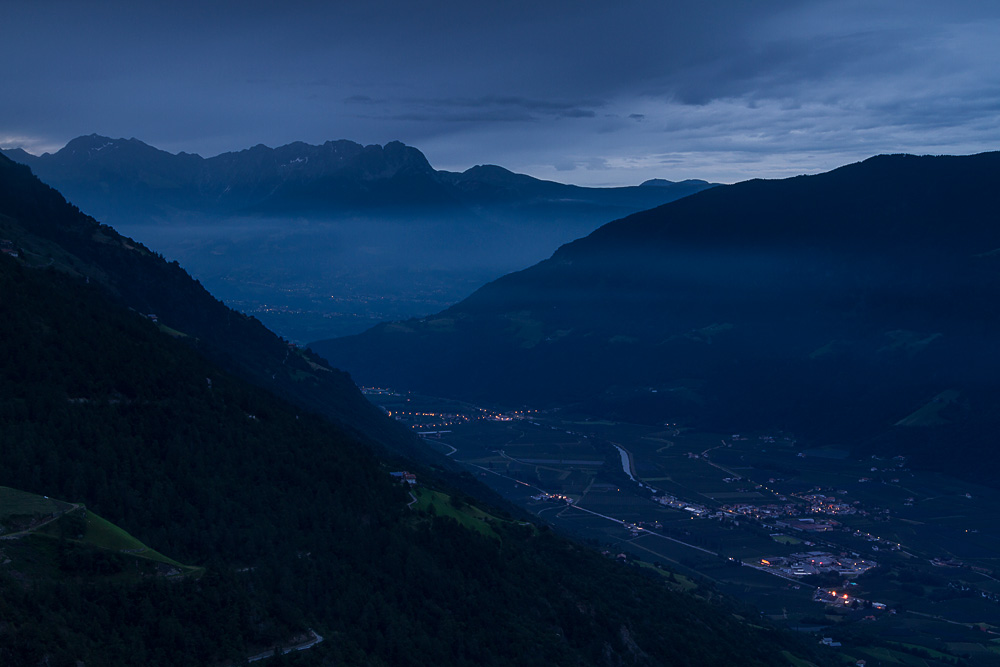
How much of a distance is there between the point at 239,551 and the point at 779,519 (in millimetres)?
81709

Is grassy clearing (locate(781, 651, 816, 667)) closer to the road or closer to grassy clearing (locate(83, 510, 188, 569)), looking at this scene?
the road

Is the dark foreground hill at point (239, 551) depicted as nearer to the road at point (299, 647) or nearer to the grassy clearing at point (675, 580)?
the road at point (299, 647)

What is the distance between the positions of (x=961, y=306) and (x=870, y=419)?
3456cm

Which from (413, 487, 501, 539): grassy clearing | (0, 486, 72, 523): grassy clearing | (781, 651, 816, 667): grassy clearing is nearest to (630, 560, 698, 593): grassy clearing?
(781, 651, 816, 667): grassy clearing

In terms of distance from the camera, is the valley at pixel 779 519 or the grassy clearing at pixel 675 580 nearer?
the grassy clearing at pixel 675 580

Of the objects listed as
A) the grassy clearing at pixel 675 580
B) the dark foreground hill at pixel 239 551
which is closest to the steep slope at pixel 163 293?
the dark foreground hill at pixel 239 551

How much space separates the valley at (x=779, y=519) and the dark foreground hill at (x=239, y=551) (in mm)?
18740

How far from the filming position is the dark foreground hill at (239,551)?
30266mm

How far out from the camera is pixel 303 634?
34.0m

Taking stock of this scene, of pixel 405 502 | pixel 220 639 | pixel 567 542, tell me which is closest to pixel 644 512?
pixel 567 542

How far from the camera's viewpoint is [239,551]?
4031cm

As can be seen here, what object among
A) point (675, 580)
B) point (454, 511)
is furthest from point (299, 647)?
point (675, 580)

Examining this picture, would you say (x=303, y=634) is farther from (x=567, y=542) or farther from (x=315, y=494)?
(x=567, y=542)

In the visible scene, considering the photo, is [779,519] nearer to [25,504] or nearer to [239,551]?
[239,551]
